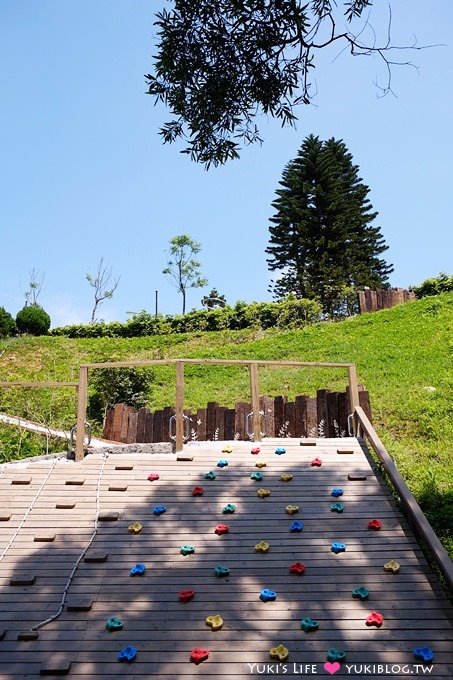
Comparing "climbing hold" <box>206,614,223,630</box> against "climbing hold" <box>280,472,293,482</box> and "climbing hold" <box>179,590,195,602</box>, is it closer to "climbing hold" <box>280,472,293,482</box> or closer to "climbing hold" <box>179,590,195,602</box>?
"climbing hold" <box>179,590,195,602</box>

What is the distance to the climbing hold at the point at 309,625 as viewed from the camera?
13.0 feet

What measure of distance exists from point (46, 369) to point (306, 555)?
1298cm

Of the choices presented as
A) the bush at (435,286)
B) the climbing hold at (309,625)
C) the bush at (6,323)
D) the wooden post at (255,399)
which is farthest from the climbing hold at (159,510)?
the bush at (6,323)

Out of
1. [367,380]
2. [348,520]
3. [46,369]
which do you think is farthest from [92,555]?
[46,369]

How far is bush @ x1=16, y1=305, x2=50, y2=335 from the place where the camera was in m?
23.0

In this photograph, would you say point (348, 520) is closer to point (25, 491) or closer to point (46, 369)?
point (25, 491)

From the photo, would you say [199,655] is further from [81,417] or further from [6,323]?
[6,323]

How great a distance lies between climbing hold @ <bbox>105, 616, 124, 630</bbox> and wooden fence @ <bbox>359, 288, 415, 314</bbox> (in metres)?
15.7

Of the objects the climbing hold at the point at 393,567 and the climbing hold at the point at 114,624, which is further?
the climbing hold at the point at 393,567

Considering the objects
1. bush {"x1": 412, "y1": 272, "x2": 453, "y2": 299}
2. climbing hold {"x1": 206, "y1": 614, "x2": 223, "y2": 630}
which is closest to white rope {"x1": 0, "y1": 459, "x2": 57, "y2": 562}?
climbing hold {"x1": 206, "y1": 614, "x2": 223, "y2": 630}

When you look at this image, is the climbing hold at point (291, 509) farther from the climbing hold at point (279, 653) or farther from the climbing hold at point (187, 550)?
the climbing hold at point (279, 653)

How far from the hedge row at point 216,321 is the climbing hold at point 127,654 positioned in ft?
50.4

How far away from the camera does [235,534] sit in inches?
204

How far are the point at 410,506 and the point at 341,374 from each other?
23.4ft
